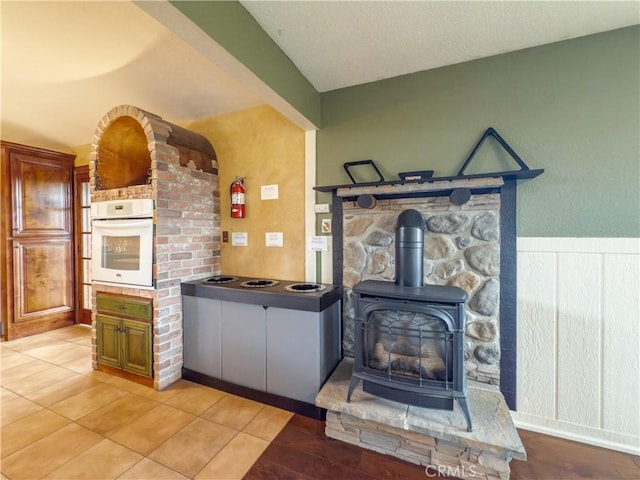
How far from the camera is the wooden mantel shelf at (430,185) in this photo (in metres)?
1.68

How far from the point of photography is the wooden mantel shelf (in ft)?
5.52

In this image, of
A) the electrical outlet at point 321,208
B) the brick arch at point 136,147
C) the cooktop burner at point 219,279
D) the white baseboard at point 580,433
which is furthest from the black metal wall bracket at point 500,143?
the brick arch at point 136,147

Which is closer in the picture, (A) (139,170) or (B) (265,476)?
(B) (265,476)

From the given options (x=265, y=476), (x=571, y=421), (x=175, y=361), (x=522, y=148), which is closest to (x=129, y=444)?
(x=175, y=361)

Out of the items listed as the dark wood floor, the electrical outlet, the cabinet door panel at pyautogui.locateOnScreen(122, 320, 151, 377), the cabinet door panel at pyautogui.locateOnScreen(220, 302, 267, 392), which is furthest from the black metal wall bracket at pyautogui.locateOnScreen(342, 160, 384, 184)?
the cabinet door panel at pyautogui.locateOnScreen(122, 320, 151, 377)

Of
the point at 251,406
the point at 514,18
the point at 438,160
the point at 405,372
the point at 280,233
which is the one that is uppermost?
the point at 514,18

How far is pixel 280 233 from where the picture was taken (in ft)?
8.28

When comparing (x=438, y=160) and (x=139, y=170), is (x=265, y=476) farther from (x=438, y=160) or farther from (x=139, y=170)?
(x=139, y=170)

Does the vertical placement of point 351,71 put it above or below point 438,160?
above

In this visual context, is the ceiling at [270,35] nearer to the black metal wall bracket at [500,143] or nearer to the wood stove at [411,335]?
Result: the black metal wall bracket at [500,143]

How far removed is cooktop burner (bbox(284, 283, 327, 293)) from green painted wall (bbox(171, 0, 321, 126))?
1.36m

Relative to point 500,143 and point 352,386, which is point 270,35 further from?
point 352,386

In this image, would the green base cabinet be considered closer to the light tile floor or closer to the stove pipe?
the light tile floor

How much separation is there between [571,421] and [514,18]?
8.15 feet
